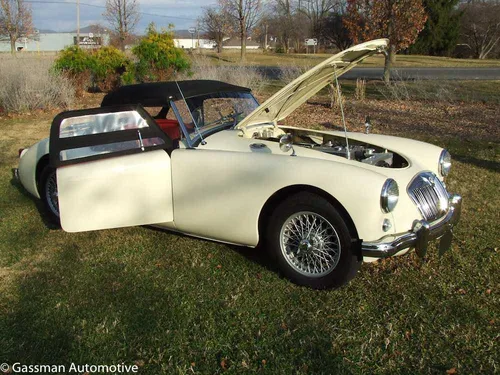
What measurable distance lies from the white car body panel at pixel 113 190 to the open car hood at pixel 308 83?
898mm

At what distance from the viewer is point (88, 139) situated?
3.86m

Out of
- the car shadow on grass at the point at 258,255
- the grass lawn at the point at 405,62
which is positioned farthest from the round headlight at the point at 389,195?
the grass lawn at the point at 405,62

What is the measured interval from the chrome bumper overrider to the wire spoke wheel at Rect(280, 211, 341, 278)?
0.28 metres

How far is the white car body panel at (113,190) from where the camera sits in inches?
149

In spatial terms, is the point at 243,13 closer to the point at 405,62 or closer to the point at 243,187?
the point at 405,62

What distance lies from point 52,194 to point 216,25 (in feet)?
105

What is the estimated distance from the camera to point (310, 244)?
3338mm

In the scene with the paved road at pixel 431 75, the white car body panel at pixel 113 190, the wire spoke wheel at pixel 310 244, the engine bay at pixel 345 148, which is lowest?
the wire spoke wheel at pixel 310 244

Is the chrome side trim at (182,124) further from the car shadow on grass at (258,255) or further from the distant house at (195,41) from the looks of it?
the distant house at (195,41)

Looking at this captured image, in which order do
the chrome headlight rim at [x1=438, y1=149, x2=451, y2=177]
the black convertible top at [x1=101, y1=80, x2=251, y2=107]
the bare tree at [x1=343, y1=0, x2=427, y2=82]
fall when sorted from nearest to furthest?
1. the chrome headlight rim at [x1=438, y1=149, x2=451, y2=177]
2. the black convertible top at [x1=101, y1=80, x2=251, y2=107]
3. the bare tree at [x1=343, y1=0, x2=427, y2=82]

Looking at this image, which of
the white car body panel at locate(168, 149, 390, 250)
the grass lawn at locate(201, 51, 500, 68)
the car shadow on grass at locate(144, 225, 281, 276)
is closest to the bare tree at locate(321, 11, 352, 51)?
the grass lawn at locate(201, 51, 500, 68)

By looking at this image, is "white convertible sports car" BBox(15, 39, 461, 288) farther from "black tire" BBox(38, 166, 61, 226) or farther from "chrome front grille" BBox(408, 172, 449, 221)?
"black tire" BBox(38, 166, 61, 226)

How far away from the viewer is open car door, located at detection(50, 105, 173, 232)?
12.4 feet

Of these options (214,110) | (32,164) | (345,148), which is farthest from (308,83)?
(32,164)
